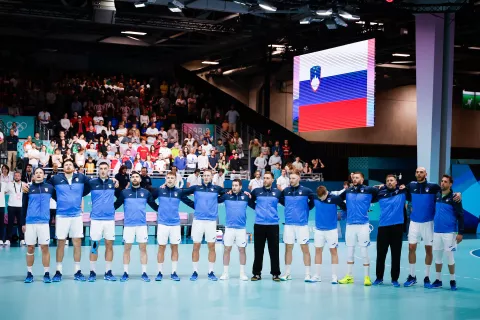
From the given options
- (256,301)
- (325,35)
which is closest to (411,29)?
(325,35)

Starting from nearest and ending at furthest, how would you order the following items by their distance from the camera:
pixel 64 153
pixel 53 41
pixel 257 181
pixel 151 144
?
pixel 257 181 < pixel 64 153 < pixel 151 144 < pixel 53 41

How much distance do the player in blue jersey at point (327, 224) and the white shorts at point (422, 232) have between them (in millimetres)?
1361

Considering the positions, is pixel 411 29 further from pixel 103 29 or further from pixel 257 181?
pixel 103 29

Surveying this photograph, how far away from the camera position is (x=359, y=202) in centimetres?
1320

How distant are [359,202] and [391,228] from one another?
2.54 feet

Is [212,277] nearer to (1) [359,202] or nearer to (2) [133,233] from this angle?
(2) [133,233]

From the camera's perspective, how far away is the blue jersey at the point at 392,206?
43.0 ft

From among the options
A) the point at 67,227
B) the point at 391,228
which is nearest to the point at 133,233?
the point at 67,227

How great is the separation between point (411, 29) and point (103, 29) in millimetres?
14221

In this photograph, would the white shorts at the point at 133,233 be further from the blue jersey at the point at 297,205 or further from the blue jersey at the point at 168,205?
the blue jersey at the point at 297,205

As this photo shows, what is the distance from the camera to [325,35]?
29.0 meters

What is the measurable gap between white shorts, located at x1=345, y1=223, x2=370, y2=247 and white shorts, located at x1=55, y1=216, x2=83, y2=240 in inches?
201

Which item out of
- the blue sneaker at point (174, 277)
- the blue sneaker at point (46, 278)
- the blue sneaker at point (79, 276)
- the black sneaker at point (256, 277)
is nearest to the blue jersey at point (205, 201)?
the blue sneaker at point (174, 277)

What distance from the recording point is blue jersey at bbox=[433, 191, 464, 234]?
12.7 meters
